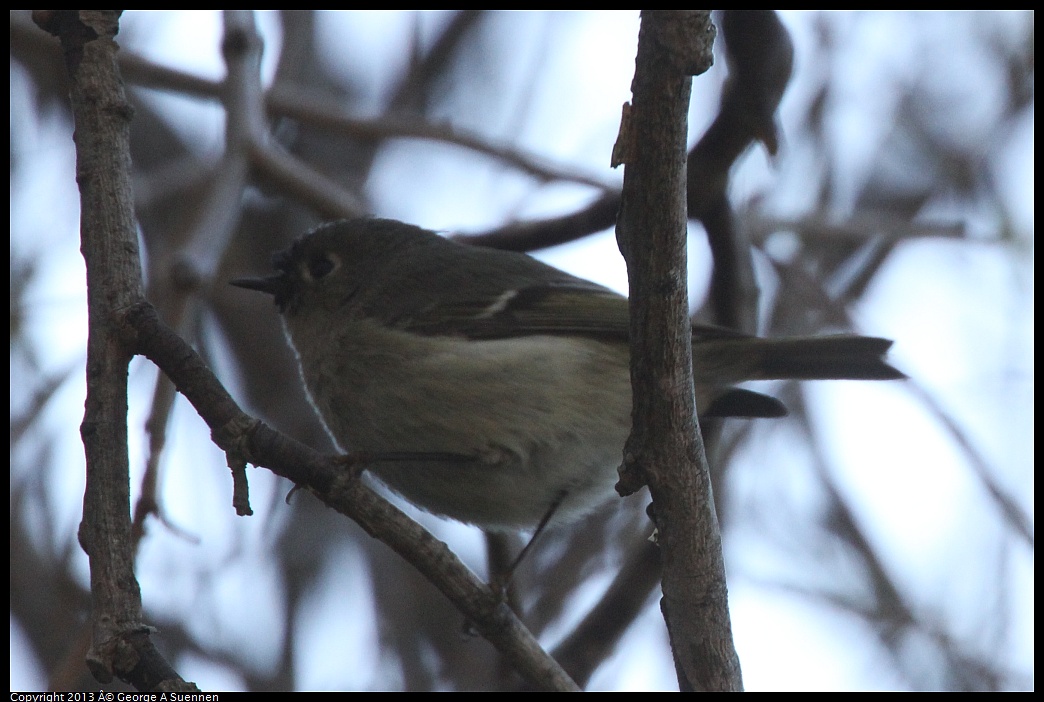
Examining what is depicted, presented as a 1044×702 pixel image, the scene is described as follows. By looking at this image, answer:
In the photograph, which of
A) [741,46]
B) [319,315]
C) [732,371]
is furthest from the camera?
[319,315]

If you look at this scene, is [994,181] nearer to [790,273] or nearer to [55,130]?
[790,273]

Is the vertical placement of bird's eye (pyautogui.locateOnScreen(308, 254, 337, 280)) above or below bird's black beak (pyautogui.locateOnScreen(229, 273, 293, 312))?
above

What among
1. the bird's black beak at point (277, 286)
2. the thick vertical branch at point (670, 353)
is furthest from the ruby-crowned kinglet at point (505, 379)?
the thick vertical branch at point (670, 353)

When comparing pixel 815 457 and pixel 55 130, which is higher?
pixel 55 130

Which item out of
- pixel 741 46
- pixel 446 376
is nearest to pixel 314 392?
pixel 446 376

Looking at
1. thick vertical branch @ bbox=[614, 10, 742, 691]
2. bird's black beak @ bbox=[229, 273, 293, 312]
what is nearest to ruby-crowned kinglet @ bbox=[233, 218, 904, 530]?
bird's black beak @ bbox=[229, 273, 293, 312]

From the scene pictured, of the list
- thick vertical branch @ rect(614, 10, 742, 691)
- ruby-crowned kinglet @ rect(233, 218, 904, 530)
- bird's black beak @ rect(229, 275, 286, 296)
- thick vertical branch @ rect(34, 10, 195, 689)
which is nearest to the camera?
thick vertical branch @ rect(614, 10, 742, 691)

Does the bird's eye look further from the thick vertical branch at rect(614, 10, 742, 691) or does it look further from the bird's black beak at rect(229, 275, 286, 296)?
the thick vertical branch at rect(614, 10, 742, 691)

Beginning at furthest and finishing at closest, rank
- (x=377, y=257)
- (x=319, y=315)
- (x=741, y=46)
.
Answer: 1. (x=377, y=257)
2. (x=319, y=315)
3. (x=741, y=46)
